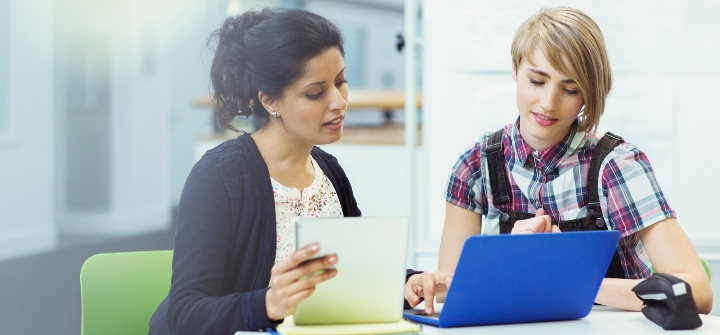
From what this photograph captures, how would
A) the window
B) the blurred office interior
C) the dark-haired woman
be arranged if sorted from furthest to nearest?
the window → the blurred office interior → the dark-haired woman

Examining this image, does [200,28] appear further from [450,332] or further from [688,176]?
[450,332]

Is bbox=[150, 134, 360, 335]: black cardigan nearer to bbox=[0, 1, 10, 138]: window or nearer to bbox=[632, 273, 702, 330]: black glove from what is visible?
bbox=[632, 273, 702, 330]: black glove

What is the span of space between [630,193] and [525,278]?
45 cm

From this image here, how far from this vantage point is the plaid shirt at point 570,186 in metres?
1.54

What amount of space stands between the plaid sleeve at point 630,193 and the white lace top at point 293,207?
0.52m

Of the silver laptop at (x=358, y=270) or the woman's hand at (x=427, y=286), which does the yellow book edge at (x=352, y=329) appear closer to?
the silver laptop at (x=358, y=270)

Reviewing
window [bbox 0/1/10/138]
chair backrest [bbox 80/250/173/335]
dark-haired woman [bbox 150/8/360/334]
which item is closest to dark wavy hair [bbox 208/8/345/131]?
dark-haired woman [bbox 150/8/360/334]

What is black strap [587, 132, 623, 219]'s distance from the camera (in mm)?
1582

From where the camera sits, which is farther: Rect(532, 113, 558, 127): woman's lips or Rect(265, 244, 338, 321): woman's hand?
Rect(532, 113, 558, 127): woman's lips

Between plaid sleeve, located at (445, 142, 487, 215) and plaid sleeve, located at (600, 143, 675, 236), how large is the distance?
24 centimetres

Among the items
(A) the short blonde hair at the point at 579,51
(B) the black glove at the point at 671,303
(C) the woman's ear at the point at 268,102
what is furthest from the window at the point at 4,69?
(B) the black glove at the point at 671,303

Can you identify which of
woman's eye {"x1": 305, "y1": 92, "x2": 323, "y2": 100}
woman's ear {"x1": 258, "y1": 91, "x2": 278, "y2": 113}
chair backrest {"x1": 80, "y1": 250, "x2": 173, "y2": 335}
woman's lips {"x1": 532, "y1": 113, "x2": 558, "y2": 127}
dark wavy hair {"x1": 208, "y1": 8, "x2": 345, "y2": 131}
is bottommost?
chair backrest {"x1": 80, "y1": 250, "x2": 173, "y2": 335}

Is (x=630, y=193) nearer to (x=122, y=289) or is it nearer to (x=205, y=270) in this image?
(x=205, y=270)

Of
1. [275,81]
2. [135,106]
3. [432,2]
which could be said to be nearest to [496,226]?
[275,81]
